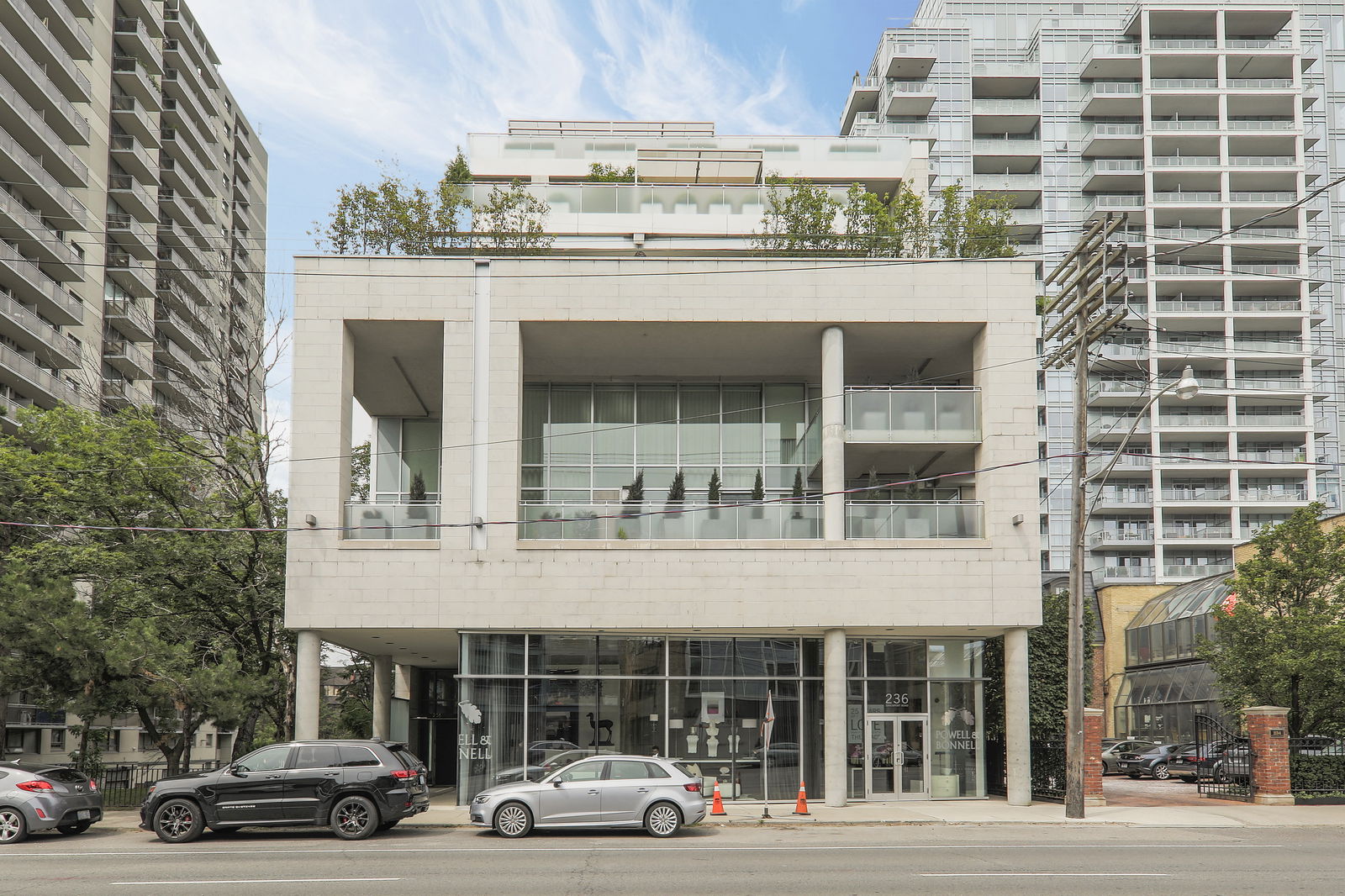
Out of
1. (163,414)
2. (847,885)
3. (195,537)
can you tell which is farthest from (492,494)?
(163,414)

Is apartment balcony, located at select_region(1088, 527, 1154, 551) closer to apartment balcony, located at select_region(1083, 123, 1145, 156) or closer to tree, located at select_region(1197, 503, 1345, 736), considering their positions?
apartment balcony, located at select_region(1083, 123, 1145, 156)

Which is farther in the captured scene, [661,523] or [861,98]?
[861,98]

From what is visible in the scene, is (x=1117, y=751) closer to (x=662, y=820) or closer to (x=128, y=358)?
(x=662, y=820)

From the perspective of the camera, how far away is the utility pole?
2295 cm

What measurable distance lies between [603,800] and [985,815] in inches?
347

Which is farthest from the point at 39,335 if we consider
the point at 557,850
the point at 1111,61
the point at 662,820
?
the point at 1111,61

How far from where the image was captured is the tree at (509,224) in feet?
104

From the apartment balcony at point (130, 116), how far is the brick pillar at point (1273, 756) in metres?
73.8

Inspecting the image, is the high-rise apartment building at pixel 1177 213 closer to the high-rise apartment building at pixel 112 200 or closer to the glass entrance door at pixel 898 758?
the high-rise apartment building at pixel 112 200

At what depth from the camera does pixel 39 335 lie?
197 feet

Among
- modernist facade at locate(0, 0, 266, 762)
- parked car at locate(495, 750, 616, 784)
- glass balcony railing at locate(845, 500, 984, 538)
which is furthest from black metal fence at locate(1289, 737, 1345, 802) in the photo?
modernist facade at locate(0, 0, 266, 762)

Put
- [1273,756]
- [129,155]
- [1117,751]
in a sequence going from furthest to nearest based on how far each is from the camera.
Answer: [129,155] < [1117,751] < [1273,756]

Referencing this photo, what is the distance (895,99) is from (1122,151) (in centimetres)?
1746

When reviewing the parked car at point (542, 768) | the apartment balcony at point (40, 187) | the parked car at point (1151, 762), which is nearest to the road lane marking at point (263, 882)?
the parked car at point (542, 768)
